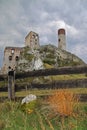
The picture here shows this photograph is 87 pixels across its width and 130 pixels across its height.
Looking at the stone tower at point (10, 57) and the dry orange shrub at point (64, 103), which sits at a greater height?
the stone tower at point (10, 57)

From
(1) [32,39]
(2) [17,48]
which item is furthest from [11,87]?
(2) [17,48]

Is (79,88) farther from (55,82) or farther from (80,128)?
(80,128)

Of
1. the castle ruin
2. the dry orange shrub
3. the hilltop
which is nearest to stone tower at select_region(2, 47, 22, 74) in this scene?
the castle ruin

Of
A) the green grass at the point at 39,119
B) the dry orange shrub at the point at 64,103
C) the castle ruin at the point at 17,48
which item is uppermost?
the castle ruin at the point at 17,48

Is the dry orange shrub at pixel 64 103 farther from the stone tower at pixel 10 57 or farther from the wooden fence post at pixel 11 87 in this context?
the stone tower at pixel 10 57

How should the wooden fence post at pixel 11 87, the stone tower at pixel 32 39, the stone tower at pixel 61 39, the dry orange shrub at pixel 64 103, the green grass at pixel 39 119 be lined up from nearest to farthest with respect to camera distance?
the green grass at pixel 39 119, the dry orange shrub at pixel 64 103, the wooden fence post at pixel 11 87, the stone tower at pixel 32 39, the stone tower at pixel 61 39

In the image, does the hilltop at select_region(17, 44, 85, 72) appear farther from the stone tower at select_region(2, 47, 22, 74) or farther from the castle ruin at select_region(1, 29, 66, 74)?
the stone tower at select_region(2, 47, 22, 74)

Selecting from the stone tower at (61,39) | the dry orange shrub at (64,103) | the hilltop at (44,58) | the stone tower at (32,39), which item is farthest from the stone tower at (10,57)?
the dry orange shrub at (64,103)

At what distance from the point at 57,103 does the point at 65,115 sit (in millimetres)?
250

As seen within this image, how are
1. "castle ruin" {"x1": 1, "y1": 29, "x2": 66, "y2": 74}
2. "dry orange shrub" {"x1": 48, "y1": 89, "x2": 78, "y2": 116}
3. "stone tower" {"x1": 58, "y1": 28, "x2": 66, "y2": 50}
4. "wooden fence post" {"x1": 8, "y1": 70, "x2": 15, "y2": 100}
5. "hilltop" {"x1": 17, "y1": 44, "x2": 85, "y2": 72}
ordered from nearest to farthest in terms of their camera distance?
"dry orange shrub" {"x1": 48, "y1": 89, "x2": 78, "y2": 116} < "wooden fence post" {"x1": 8, "y1": 70, "x2": 15, "y2": 100} < "hilltop" {"x1": 17, "y1": 44, "x2": 85, "y2": 72} < "castle ruin" {"x1": 1, "y1": 29, "x2": 66, "y2": 74} < "stone tower" {"x1": 58, "y1": 28, "x2": 66, "y2": 50}

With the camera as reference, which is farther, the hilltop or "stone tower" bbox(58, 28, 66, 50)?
"stone tower" bbox(58, 28, 66, 50)

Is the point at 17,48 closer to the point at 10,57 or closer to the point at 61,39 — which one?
the point at 10,57

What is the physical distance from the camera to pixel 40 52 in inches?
1594

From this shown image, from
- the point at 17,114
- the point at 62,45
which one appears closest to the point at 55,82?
the point at 17,114
